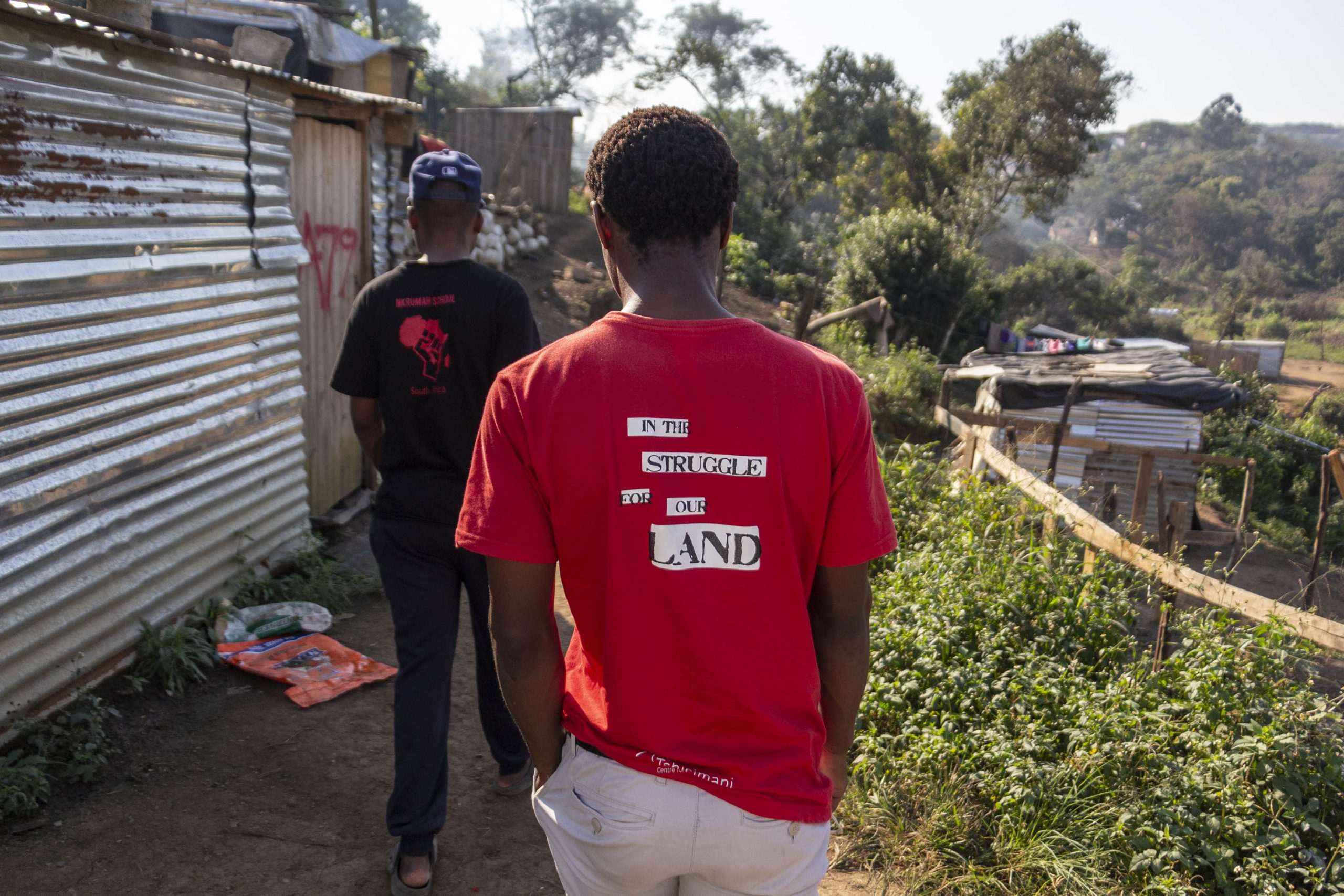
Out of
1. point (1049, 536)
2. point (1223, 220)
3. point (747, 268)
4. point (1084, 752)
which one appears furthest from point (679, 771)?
point (1223, 220)

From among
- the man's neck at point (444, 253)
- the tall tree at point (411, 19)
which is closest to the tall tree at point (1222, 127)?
the tall tree at point (411, 19)

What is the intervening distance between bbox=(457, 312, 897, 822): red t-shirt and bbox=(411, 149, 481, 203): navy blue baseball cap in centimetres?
161

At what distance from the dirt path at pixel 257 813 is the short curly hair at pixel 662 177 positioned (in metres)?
2.37

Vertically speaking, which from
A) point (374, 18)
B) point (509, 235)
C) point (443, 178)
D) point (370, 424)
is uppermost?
point (374, 18)

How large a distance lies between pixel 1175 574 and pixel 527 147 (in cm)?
1690

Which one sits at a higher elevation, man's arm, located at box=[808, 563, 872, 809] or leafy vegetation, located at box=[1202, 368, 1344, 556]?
man's arm, located at box=[808, 563, 872, 809]

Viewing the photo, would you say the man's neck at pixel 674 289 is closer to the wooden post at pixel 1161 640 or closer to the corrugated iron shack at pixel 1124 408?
the wooden post at pixel 1161 640

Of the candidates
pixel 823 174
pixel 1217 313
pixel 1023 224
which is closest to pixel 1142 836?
pixel 823 174

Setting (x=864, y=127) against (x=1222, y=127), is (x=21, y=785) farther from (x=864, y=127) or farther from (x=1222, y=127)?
(x=1222, y=127)

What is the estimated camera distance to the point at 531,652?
1527 millimetres

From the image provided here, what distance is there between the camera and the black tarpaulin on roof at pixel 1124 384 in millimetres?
13188

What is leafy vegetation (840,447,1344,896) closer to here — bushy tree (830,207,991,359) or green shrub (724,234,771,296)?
bushy tree (830,207,991,359)

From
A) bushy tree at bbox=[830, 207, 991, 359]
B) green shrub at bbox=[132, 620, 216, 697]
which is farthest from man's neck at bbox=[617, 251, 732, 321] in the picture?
bushy tree at bbox=[830, 207, 991, 359]

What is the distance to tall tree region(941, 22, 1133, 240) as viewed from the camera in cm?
2780
